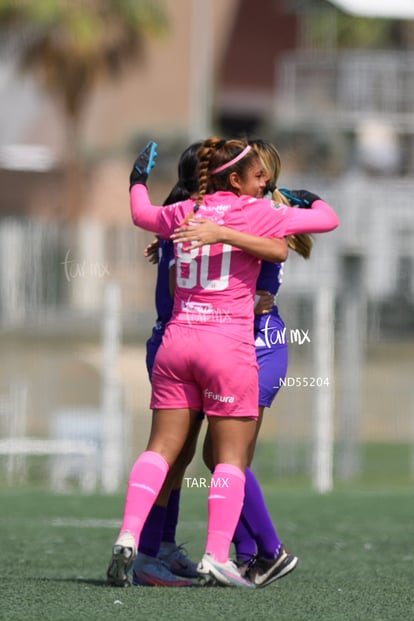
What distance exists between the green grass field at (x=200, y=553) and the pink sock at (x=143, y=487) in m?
0.27

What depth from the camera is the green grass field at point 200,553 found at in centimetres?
566

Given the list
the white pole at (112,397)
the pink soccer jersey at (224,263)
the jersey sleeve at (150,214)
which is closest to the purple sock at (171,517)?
the pink soccer jersey at (224,263)

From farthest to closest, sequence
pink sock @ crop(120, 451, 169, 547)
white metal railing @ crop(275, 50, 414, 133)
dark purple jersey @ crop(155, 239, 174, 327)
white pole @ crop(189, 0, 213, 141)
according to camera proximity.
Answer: white pole @ crop(189, 0, 213, 141), white metal railing @ crop(275, 50, 414, 133), dark purple jersey @ crop(155, 239, 174, 327), pink sock @ crop(120, 451, 169, 547)

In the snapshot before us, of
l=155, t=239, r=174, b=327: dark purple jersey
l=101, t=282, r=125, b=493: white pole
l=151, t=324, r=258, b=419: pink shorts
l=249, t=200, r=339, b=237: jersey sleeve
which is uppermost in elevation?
l=249, t=200, r=339, b=237: jersey sleeve

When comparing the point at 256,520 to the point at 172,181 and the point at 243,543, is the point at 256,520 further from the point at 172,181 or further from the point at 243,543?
the point at 172,181

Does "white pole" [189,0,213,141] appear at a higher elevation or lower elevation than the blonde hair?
higher

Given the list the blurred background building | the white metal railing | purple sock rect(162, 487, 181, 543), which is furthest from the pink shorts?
the white metal railing

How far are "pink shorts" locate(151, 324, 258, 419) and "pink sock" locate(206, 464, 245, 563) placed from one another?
236 mm

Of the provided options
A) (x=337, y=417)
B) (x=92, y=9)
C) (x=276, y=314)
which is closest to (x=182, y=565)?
(x=276, y=314)

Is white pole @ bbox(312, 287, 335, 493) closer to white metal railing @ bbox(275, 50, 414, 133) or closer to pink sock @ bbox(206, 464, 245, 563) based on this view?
pink sock @ bbox(206, 464, 245, 563)

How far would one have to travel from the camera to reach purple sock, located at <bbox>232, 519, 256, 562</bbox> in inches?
266

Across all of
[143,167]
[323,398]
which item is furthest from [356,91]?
[143,167]

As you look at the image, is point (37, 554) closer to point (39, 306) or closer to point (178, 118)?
point (39, 306)

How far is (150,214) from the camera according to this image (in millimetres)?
6441
